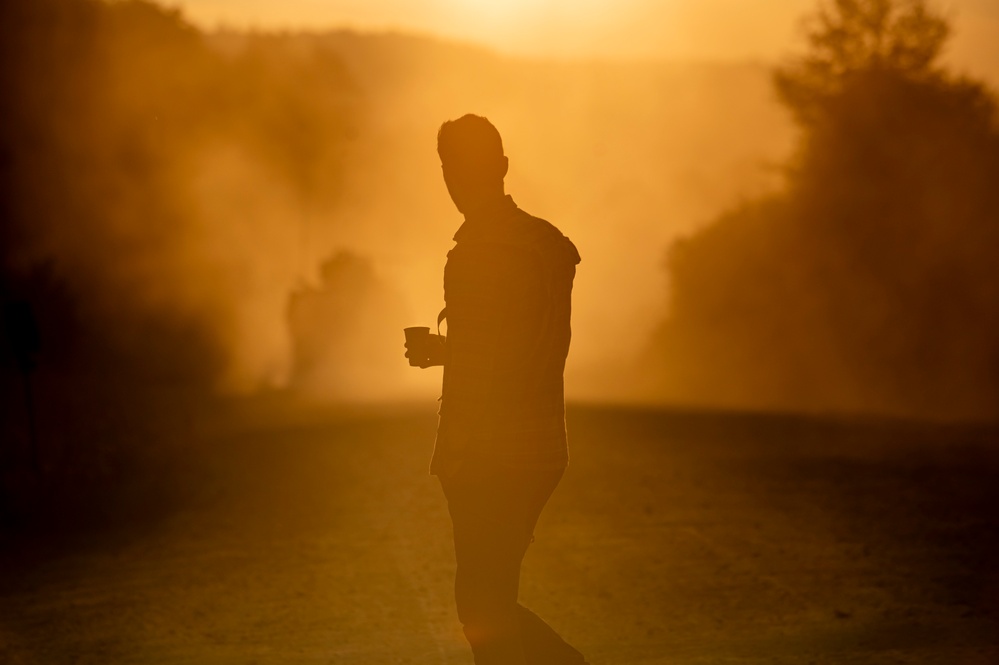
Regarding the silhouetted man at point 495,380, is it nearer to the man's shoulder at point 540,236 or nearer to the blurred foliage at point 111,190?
the man's shoulder at point 540,236

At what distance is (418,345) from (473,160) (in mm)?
676

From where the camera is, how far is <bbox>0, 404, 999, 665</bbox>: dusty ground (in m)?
7.23

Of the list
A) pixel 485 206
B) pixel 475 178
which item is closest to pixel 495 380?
pixel 485 206

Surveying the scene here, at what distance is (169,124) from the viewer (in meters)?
35.4

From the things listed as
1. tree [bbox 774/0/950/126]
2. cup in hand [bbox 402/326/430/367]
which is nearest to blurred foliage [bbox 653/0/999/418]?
tree [bbox 774/0/950/126]

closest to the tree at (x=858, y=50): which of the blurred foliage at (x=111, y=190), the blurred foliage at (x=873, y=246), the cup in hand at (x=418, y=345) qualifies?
the blurred foliage at (x=873, y=246)

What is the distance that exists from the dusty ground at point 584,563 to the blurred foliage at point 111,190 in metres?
12.3

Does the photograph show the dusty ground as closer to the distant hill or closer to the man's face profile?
the man's face profile

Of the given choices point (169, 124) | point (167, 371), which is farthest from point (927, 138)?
point (169, 124)

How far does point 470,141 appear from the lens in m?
4.71

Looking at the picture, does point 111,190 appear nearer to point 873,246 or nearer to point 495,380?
point 873,246

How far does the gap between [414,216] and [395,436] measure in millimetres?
39308

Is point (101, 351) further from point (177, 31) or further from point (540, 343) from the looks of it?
point (540, 343)

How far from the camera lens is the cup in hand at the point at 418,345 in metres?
4.96
